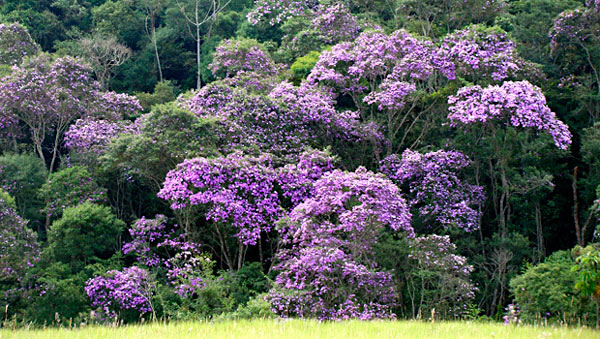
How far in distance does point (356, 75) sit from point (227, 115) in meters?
4.36

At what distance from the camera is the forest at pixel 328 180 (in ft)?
45.4

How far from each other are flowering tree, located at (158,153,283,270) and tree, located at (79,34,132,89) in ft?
48.2

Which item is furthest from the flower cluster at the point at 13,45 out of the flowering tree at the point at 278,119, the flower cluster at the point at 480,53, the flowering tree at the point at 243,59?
the flower cluster at the point at 480,53

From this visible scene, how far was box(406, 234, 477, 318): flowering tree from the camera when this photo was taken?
13938 millimetres

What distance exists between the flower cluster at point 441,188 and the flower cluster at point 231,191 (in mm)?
4070

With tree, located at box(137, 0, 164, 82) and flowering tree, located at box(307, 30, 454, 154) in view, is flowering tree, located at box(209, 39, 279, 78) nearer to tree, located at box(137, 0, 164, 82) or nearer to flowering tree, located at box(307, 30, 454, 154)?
flowering tree, located at box(307, 30, 454, 154)

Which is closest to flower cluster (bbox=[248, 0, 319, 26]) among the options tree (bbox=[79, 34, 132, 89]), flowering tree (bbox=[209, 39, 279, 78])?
flowering tree (bbox=[209, 39, 279, 78])

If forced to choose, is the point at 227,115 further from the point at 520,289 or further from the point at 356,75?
the point at 520,289

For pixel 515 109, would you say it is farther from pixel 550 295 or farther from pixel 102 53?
pixel 102 53

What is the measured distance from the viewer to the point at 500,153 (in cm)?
1698

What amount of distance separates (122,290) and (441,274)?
7.84 m

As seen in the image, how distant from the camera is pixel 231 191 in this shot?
15.2m

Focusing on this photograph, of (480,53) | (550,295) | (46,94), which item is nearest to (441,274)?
(550,295)

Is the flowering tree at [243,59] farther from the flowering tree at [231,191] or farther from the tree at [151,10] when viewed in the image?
the tree at [151,10]
